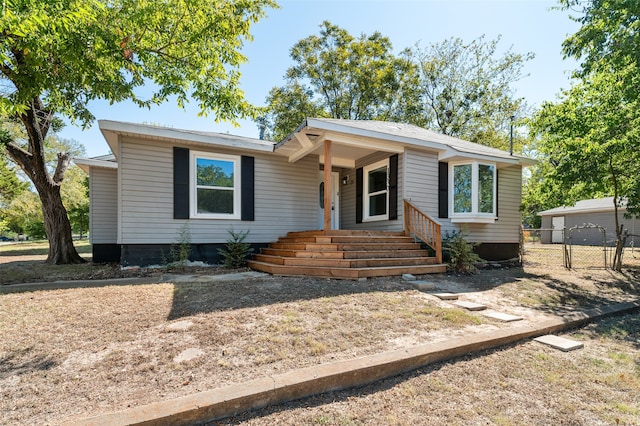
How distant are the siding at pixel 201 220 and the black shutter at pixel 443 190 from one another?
3238 mm

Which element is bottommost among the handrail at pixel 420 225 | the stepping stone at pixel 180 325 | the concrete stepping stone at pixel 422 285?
the concrete stepping stone at pixel 422 285

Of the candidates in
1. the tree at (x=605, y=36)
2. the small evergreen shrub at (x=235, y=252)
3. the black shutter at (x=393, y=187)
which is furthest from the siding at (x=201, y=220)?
the tree at (x=605, y=36)

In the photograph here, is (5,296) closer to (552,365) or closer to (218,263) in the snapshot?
(218,263)

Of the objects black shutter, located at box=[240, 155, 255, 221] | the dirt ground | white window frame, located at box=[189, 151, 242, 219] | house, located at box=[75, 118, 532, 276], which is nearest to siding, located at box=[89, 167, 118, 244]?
house, located at box=[75, 118, 532, 276]

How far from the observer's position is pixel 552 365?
9.15ft

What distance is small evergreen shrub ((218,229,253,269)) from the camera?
7.06 metres

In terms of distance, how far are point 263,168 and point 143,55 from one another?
334 centimetres

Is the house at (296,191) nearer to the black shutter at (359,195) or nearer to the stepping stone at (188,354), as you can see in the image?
the black shutter at (359,195)

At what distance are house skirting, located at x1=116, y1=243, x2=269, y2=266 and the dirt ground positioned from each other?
6.65 ft

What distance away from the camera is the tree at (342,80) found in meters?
18.9

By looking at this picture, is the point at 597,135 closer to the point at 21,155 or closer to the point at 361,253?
the point at 361,253

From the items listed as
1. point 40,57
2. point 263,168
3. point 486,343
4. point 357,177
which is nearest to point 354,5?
point 357,177

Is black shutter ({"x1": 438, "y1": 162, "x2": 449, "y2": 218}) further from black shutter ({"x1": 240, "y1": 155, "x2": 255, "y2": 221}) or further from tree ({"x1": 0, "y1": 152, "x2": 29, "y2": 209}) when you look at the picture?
tree ({"x1": 0, "y1": 152, "x2": 29, "y2": 209})

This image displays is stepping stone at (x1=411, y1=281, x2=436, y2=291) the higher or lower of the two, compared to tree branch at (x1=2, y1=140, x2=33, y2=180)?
lower
